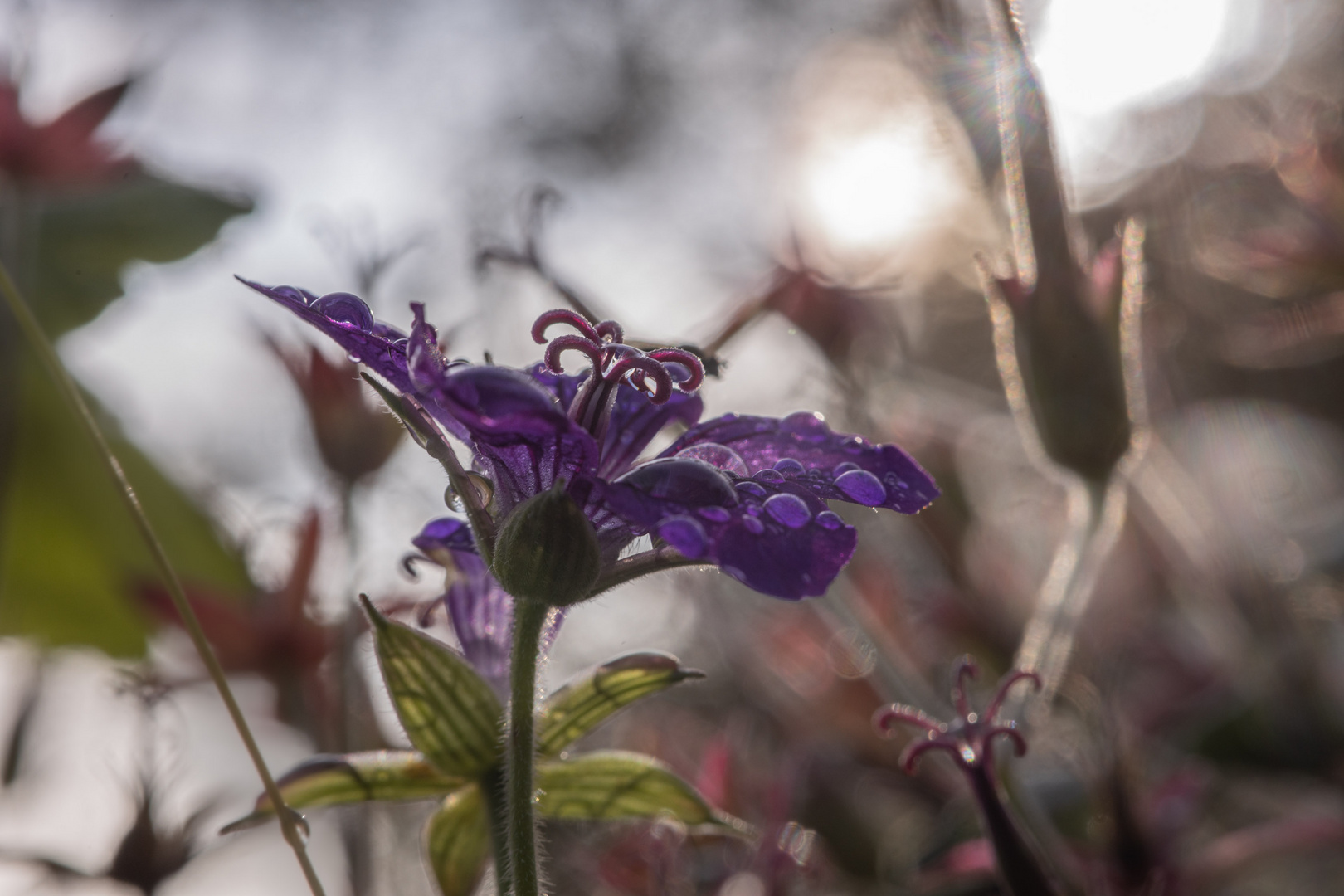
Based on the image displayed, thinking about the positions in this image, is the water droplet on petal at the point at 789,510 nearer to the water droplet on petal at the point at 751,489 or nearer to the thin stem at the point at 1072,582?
the water droplet on petal at the point at 751,489

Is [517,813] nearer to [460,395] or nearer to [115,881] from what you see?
[460,395]

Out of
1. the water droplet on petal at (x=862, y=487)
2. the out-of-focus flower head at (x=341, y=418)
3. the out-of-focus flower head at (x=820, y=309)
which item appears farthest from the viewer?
the out-of-focus flower head at (x=820, y=309)

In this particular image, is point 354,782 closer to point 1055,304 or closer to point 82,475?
point 1055,304

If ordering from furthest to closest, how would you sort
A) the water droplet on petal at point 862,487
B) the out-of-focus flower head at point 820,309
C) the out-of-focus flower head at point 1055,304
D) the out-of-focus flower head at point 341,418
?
1. the out-of-focus flower head at point 820,309
2. the out-of-focus flower head at point 341,418
3. the out-of-focus flower head at point 1055,304
4. the water droplet on petal at point 862,487

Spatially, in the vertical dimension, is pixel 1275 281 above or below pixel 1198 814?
above

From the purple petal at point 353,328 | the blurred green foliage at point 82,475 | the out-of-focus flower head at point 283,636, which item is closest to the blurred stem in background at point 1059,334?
the purple petal at point 353,328

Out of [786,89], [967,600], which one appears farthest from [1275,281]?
[786,89]
